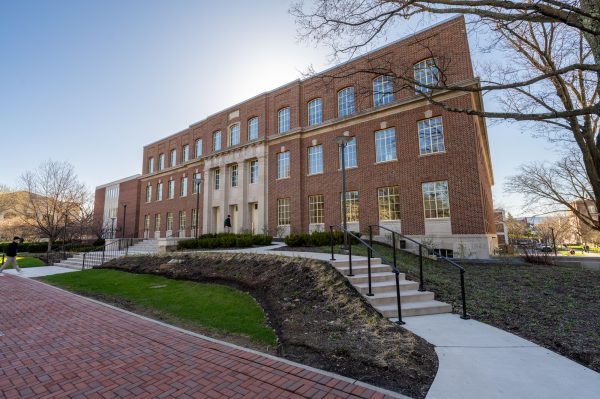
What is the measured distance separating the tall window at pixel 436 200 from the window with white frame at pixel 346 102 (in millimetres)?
6876

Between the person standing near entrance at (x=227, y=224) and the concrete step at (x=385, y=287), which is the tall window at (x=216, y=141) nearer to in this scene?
the person standing near entrance at (x=227, y=224)

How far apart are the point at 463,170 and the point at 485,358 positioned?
12.9 meters

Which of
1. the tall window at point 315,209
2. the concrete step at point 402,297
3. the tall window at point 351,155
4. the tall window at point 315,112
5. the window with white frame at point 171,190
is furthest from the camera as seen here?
the window with white frame at point 171,190

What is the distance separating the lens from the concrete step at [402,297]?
20.1 ft

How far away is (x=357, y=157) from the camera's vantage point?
1866cm

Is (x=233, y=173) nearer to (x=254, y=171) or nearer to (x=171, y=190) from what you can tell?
(x=254, y=171)

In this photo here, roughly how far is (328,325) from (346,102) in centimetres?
1707

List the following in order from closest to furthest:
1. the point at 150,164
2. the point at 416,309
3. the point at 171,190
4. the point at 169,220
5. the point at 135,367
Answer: the point at 135,367 < the point at 416,309 < the point at 169,220 < the point at 171,190 < the point at 150,164

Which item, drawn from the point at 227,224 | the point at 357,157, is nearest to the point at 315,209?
the point at 357,157

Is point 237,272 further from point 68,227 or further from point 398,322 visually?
point 68,227

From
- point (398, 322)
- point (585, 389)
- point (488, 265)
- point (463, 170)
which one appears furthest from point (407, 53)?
point (585, 389)

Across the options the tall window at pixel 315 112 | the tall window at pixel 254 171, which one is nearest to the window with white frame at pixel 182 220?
the tall window at pixel 254 171

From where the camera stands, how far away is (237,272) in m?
9.66

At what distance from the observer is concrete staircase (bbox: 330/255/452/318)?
231 inches
